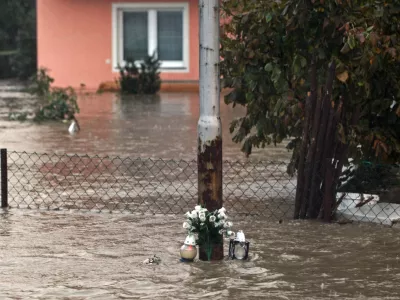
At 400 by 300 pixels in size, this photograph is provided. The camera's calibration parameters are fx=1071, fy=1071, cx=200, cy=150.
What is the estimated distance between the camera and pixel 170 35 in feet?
99.5

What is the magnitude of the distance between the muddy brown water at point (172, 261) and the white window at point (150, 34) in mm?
18814

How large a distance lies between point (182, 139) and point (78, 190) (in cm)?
551

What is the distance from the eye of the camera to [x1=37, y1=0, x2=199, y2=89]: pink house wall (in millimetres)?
30375

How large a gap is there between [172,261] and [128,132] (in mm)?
10355

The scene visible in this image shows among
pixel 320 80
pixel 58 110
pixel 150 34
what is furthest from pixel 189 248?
pixel 150 34

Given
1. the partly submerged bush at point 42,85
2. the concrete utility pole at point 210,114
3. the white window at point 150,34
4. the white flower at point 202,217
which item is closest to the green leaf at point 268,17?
the concrete utility pole at point 210,114

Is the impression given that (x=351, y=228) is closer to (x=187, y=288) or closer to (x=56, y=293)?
(x=187, y=288)

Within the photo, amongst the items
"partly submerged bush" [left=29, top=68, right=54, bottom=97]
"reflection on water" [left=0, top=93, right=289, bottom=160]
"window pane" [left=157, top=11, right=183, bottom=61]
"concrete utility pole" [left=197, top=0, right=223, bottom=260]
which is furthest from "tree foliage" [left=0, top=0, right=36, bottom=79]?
"concrete utility pole" [left=197, top=0, right=223, bottom=260]

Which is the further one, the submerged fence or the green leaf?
the submerged fence

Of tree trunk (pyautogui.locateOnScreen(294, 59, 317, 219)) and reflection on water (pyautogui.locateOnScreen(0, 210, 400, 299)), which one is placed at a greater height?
tree trunk (pyautogui.locateOnScreen(294, 59, 317, 219))

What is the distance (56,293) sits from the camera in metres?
7.45

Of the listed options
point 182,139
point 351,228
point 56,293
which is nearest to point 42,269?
point 56,293

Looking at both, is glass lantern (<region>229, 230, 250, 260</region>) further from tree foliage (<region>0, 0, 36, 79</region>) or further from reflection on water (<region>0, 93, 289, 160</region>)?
tree foliage (<region>0, 0, 36, 79</region>)

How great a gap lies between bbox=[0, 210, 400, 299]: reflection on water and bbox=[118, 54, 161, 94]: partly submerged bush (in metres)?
18.0
